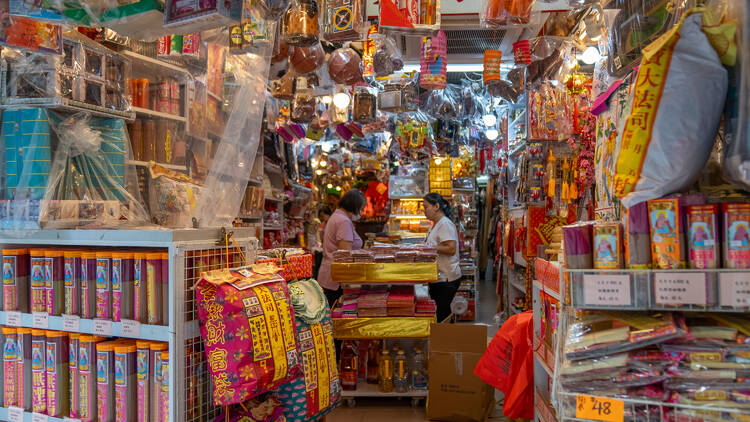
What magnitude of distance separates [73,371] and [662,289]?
213 cm

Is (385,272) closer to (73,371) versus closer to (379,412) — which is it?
(379,412)

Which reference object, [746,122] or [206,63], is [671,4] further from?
[206,63]

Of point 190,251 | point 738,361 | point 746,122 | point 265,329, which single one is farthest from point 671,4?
point 190,251

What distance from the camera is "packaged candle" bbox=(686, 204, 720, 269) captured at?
1262 millimetres

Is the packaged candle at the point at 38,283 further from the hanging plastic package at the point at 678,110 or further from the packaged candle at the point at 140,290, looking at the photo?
the hanging plastic package at the point at 678,110

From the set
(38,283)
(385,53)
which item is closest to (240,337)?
(38,283)

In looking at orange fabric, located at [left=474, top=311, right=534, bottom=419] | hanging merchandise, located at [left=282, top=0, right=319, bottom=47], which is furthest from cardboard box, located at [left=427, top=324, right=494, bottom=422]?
hanging merchandise, located at [left=282, top=0, right=319, bottom=47]

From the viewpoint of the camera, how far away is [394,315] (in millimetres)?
4262

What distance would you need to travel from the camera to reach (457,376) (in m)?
3.91

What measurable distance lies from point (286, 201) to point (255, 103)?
17.0 feet

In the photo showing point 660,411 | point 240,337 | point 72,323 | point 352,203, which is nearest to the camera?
point 660,411

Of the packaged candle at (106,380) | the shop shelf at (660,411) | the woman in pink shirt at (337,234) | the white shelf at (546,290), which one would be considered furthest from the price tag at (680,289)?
the woman in pink shirt at (337,234)

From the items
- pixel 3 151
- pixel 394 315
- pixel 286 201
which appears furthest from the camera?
pixel 286 201

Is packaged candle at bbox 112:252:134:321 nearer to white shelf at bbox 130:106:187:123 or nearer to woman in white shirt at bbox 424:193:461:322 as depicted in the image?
white shelf at bbox 130:106:187:123
